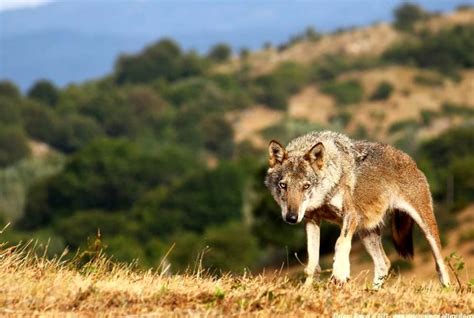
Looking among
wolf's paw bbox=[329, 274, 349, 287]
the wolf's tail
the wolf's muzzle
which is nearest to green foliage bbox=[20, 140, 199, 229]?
the wolf's tail

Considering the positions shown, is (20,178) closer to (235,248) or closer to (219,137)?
(219,137)

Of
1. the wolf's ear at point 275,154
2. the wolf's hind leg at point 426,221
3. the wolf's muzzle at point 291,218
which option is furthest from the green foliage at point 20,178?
the wolf's muzzle at point 291,218

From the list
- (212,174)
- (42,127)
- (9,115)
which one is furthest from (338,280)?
(42,127)

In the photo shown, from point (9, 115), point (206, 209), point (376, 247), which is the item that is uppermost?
point (376, 247)

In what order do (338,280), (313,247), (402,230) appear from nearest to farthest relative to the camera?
1. (338,280)
2. (313,247)
3. (402,230)

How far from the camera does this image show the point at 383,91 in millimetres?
191875

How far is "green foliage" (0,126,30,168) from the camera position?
570 feet

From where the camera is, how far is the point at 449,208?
74.4 metres

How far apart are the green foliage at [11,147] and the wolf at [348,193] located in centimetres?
16290

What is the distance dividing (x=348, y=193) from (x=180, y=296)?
3.84m

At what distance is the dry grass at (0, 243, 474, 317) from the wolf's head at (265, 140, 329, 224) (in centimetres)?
152

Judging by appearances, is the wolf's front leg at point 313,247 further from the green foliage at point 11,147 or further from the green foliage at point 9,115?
the green foliage at point 9,115

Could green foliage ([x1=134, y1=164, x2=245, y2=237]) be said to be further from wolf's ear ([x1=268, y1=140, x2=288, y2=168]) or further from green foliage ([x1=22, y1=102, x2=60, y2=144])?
wolf's ear ([x1=268, y1=140, x2=288, y2=168])

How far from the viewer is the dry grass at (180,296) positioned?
9.48 metres
